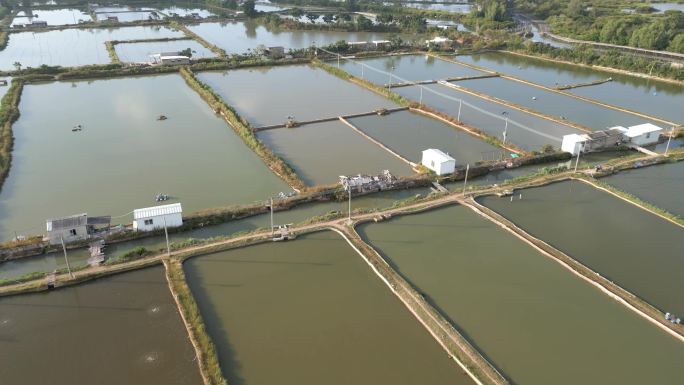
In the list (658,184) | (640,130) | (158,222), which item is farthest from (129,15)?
(658,184)

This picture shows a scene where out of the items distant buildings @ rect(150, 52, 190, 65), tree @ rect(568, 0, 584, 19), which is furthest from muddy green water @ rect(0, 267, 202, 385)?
tree @ rect(568, 0, 584, 19)

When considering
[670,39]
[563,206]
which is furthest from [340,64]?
[670,39]

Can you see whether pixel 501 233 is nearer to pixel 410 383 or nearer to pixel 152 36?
pixel 410 383

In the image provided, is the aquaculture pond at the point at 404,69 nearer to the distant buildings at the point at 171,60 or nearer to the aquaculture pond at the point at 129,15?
the distant buildings at the point at 171,60

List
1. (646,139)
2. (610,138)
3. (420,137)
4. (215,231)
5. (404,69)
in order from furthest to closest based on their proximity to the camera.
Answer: (404,69) < (420,137) < (646,139) < (610,138) < (215,231)

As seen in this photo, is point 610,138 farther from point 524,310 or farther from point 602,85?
point 524,310

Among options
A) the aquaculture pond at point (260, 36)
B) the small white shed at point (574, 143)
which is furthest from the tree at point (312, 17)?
the small white shed at point (574, 143)
